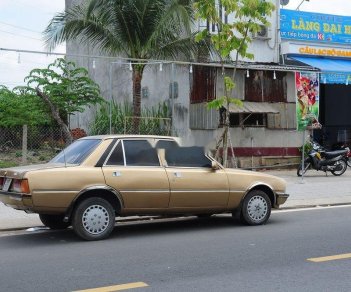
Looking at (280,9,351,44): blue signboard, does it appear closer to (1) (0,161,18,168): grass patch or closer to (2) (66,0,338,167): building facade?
(2) (66,0,338,167): building facade

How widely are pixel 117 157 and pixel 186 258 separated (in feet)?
7.12

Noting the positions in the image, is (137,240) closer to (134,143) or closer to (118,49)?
(134,143)

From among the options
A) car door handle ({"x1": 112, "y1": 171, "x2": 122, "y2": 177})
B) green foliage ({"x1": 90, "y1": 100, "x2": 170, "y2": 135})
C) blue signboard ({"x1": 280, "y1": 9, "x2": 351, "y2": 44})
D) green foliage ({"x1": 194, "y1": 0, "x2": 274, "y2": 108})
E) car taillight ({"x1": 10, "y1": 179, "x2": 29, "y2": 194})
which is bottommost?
car taillight ({"x1": 10, "y1": 179, "x2": 29, "y2": 194})

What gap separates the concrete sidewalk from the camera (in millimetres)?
9688

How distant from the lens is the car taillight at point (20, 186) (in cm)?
740

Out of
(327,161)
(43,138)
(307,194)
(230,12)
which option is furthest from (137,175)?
(327,161)

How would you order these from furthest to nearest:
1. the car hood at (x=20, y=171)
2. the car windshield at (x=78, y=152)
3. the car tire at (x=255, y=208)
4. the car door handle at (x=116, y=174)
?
the car tire at (x=255, y=208)
the car windshield at (x=78, y=152)
the car door handle at (x=116, y=174)
the car hood at (x=20, y=171)

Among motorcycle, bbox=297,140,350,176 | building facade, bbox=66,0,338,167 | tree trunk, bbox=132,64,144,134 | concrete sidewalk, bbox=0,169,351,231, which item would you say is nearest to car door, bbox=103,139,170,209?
concrete sidewalk, bbox=0,169,351,231

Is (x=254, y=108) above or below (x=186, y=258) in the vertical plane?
above

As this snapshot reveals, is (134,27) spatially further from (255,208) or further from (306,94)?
(255,208)

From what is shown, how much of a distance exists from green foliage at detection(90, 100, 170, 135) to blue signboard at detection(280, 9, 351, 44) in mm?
5988

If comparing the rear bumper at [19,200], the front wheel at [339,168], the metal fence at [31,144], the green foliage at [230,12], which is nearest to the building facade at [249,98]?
the front wheel at [339,168]

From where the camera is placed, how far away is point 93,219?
7.80 m

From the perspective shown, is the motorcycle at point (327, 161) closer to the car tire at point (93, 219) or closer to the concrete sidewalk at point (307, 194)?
the concrete sidewalk at point (307, 194)
